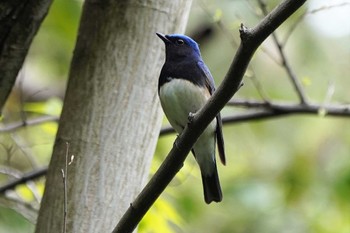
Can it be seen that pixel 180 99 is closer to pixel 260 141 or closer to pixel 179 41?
pixel 179 41

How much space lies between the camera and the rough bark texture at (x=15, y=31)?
3424mm

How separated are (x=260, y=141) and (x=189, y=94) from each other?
4.11 m

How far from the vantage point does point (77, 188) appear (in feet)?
10.9

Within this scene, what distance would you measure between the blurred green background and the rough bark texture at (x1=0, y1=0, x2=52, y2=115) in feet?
4.42

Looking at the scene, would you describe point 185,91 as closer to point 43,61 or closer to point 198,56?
point 198,56

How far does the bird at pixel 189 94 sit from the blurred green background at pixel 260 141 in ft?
4.68

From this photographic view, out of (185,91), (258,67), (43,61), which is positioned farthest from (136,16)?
(258,67)

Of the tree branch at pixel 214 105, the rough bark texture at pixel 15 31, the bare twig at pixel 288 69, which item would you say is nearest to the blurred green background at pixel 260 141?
the bare twig at pixel 288 69

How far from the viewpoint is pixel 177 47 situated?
12.1 feet

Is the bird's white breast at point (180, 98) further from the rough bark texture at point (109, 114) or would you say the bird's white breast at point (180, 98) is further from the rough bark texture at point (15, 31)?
the rough bark texture at point (15, 31)

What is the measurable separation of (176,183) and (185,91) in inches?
47.7

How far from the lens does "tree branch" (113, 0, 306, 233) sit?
2424 mm

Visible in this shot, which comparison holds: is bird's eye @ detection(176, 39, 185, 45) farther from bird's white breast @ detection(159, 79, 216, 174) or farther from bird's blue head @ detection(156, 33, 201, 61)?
bird's white breast @ detection(159, 79, 216, 174)

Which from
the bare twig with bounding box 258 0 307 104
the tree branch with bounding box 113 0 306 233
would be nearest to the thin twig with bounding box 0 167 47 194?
the bare twig with bounding box 258 0 307 104
